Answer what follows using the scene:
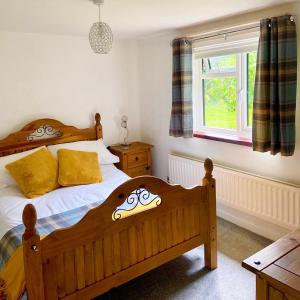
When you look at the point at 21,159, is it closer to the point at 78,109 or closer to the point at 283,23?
the point at 78,109

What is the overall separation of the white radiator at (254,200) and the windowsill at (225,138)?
27 centimetres

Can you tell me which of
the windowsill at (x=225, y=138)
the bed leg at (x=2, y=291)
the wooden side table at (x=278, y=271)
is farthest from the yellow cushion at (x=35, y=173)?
the wooden side table at (x=278, y=271)

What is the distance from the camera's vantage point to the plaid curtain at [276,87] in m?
2.55

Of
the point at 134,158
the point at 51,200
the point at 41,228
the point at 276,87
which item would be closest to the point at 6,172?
the point at 51,200

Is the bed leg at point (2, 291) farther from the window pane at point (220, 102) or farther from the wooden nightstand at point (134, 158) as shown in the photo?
the window pane at point (220, 102)

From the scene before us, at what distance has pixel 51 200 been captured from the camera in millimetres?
2711

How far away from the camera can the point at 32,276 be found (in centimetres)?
168

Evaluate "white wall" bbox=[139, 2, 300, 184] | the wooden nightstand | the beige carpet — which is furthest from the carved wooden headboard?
the beige carpet

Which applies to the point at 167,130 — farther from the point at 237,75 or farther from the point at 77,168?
the point at 77,168

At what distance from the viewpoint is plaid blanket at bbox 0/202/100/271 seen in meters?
2.04

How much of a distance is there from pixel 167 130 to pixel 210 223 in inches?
68.2

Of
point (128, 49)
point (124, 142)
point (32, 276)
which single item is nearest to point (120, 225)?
point (32, 276)

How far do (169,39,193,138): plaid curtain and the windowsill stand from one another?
0.12 meters

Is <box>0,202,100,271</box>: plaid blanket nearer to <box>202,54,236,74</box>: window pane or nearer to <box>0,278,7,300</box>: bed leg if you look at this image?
<box>0,278,7,300</box>: bed leg
